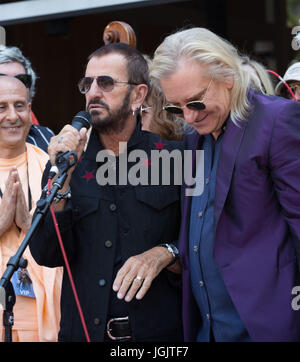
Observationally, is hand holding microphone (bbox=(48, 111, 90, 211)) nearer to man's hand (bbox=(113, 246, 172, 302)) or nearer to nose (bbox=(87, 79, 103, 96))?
nose (bbox=(87, 79, 103, 96))

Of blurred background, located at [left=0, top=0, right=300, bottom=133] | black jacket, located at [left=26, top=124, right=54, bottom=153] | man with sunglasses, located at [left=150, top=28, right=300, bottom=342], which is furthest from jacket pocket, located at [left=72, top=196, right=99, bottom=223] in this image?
blurred background, located at [left=0, top=0, right=300, bottom=133]

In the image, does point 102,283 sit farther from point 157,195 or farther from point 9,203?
point 9,203

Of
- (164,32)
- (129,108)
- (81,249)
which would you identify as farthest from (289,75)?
(164,32)

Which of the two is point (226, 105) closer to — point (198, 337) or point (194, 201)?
point (194, 201)

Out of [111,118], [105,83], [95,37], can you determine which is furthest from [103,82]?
[95,37]

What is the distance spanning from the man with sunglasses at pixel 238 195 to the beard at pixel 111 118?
0.33m

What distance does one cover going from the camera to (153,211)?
2557 mm

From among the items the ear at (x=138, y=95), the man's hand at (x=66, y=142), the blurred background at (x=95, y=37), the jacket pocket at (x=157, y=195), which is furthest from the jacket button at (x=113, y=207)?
the blurred background at (x=95, y=37)

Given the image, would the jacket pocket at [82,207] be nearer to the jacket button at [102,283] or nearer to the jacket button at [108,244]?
the jacket button at [108,244]

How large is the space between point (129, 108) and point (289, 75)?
2.91ft

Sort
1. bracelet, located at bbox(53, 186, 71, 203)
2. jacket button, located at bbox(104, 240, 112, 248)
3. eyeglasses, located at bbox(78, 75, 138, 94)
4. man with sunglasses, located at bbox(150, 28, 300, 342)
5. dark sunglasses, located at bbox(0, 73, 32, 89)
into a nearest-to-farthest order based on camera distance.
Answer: man with sunglasses, located at bbox(150, 28, 300, 342)
bracelet, located at bbox(53, 186, 71, 203)
jacket button, located at bbox(104, 240, 112, 248)
eyeglasses, located at bbox(78, 75, 138, 94)
dark sunglasses, located at bbox(0, 73, 32, 89)

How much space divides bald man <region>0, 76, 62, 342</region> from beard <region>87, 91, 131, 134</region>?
523mm

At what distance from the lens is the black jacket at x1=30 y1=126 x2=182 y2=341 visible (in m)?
2.45

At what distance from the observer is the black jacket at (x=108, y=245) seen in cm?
245
